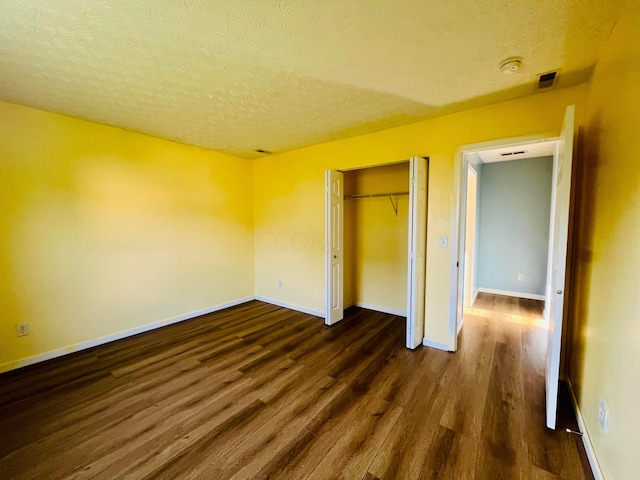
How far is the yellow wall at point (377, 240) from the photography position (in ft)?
12.9

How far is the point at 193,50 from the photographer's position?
5.71ft

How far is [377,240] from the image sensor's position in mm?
4188

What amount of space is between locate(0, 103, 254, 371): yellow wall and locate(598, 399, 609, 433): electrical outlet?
4.25 m

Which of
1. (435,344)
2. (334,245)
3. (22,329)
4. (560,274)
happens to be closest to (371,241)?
(334,245)

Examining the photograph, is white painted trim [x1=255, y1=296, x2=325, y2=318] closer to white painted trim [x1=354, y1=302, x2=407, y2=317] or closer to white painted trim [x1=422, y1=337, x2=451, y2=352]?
white painted trim [x1=354, y1=302, x2=407, y2=317]

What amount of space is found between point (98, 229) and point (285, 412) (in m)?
2.88

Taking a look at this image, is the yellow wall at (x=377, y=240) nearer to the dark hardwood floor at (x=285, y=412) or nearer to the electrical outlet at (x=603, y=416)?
the dark hardwood floor at (x=285, y=412)

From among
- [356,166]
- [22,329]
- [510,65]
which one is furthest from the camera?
[356,166]

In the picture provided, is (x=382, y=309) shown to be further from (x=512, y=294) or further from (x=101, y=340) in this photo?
(x=101, y=340)

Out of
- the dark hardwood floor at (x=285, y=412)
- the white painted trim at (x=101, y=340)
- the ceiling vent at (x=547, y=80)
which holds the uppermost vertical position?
the ceiling vent at (x=547, y=80)

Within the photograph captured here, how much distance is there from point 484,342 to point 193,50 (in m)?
3.91

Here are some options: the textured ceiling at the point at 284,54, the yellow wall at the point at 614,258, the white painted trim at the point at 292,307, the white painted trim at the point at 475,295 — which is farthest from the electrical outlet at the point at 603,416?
the white painted trim at the point at 475,295

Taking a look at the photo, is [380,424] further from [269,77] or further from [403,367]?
[269,77]

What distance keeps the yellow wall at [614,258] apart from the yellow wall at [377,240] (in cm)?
211
